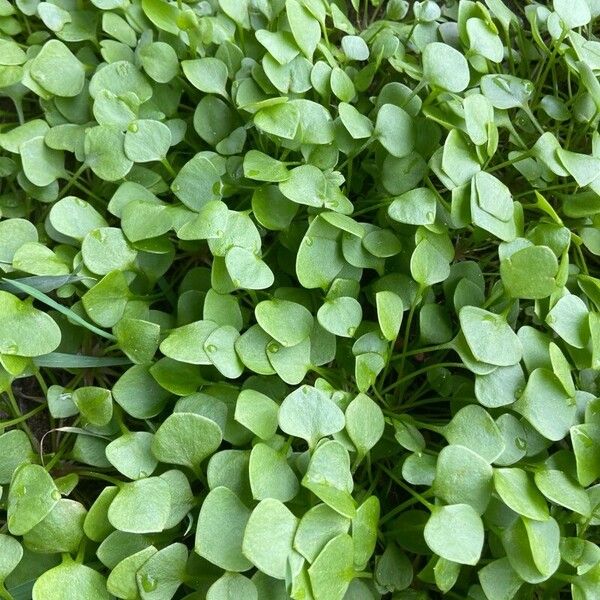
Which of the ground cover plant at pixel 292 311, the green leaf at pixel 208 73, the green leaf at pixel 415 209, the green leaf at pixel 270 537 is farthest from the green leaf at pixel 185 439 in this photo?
the green leaf at pixel 208 73

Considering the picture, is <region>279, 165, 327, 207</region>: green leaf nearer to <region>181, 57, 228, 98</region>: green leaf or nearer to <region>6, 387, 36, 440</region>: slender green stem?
<region>181, 57, 228, 98</region>: green leaf

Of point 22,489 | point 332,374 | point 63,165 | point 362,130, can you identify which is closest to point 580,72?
point 362,130

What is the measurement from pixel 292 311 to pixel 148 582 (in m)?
0.34

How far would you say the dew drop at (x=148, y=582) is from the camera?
0.70 meters

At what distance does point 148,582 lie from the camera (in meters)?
0.70

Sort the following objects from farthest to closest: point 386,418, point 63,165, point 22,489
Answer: point 63,165 → point 386,418 → point 22,489

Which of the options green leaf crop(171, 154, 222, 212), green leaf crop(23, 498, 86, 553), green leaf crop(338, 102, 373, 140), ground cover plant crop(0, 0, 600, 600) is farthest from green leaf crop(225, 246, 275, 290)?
green leaf crop(23, 498, 86, 553)

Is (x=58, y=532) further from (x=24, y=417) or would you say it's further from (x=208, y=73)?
(x=208, y=73)

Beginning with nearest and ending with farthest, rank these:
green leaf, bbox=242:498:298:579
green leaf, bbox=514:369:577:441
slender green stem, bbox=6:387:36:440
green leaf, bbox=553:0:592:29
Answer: green leaf, bbox=242:498:298:579
green leaf, bbox=514:369:577:441
slender green stem, bbox=6:387:36:440
green leaf, bbox=553:0:592:29

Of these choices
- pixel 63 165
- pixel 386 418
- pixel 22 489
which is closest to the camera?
pixel 22 489

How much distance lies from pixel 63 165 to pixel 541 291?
2.18 ft

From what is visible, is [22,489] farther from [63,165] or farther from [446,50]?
[446,50]

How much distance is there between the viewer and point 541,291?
778mm

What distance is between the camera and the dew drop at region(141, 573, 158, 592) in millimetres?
696
